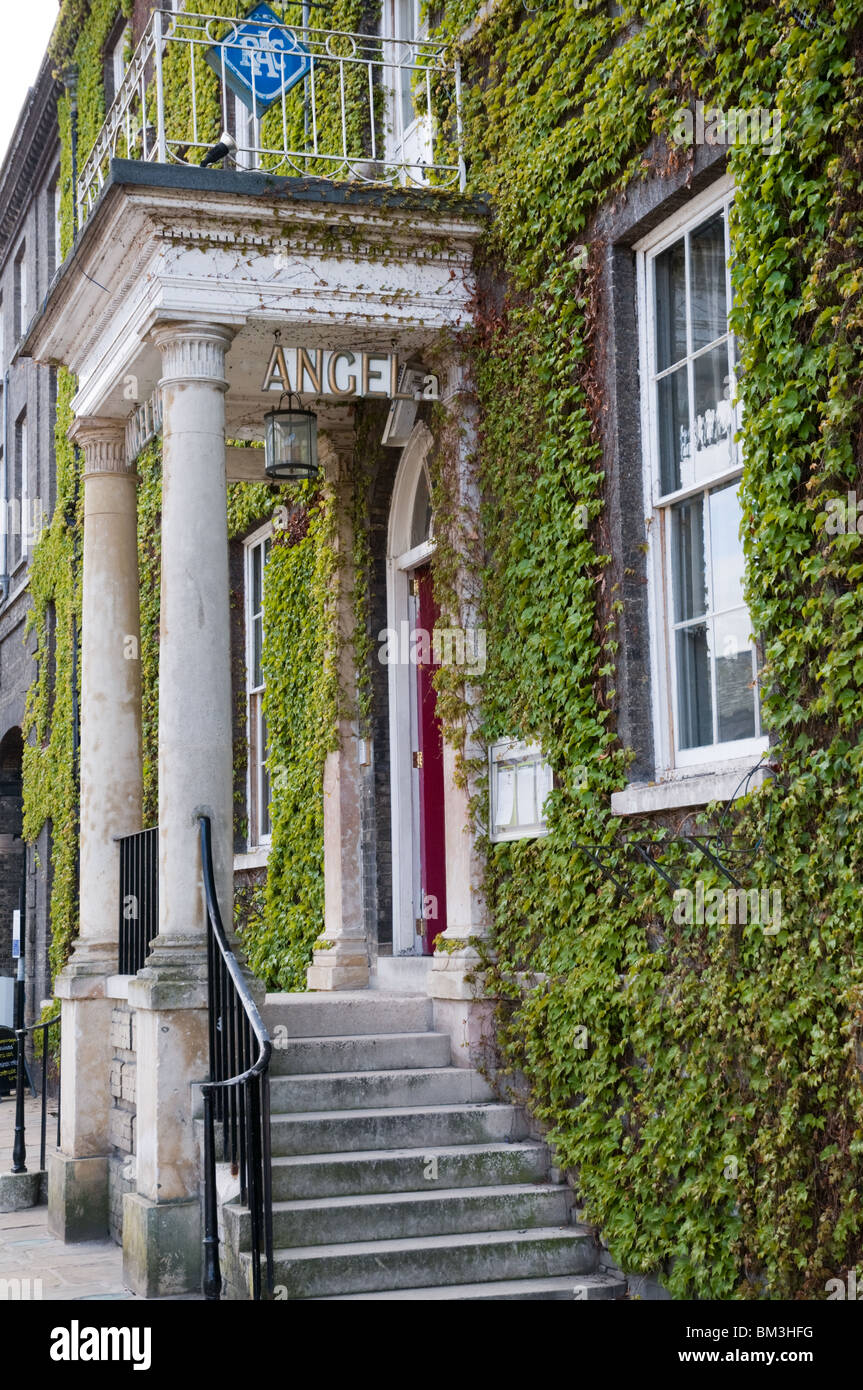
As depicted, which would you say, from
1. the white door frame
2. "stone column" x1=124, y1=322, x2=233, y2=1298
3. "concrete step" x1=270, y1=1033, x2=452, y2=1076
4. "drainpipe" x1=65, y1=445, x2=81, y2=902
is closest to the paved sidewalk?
"stone column" x1=124, y1=322, x2=233, y2=1298

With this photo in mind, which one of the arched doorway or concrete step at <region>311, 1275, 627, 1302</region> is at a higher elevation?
the arched doorway

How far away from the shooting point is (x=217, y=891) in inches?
310

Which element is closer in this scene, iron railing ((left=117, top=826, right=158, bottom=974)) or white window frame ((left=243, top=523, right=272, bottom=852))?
iron railing ((left=117, top=826, right=158, bottom=974))

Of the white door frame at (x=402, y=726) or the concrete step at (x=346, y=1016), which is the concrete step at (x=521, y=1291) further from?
the white door frame at (x=402, y=726)

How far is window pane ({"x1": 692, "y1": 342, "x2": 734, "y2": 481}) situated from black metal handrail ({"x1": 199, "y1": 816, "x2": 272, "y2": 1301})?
3001 millimetres

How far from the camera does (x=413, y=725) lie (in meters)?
10.1

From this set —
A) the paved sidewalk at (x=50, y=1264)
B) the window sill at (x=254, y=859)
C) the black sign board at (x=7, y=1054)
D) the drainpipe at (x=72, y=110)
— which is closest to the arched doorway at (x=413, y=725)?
the window sill at (x=254, y=859)

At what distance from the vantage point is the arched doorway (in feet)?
32.4

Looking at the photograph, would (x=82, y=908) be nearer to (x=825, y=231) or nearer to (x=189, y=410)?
(x=189, y=410)

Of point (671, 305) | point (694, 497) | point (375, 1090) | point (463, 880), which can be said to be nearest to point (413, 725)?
point (463, 880)
